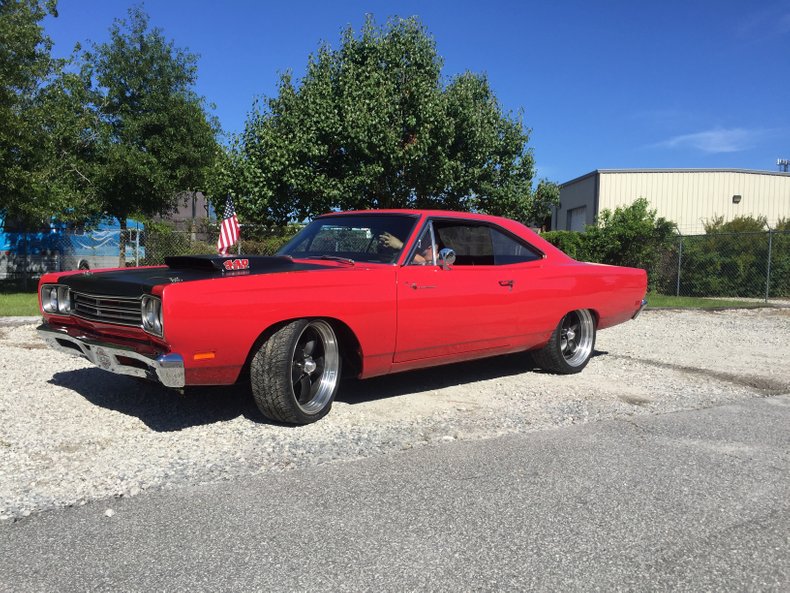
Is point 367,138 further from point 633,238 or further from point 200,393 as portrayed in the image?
point 200,393

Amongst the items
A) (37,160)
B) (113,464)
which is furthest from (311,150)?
(113,464)

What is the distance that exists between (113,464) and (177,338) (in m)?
0.76

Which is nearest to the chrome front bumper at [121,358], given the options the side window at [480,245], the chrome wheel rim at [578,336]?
the side window at [480,245]

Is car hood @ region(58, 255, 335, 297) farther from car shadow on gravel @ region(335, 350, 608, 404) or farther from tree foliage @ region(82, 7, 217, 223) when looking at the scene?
tree foliage @ region(82, 7, 217, 223)

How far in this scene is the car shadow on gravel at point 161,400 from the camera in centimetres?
455

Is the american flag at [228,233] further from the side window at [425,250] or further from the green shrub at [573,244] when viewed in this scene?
the side window at [425,250]

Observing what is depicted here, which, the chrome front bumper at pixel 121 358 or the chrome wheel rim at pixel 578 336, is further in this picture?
the chrome wheel rim at pixel 578 336

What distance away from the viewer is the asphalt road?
96.4 inches

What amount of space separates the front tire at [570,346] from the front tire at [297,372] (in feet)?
8.42

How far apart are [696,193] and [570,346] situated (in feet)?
86.1

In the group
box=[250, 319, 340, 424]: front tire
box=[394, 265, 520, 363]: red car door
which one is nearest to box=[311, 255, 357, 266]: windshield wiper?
box=[394, 265, 520, 363]: red car door

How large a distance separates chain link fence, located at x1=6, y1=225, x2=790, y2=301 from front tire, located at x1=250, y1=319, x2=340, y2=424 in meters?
12.2

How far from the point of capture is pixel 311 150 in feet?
58.1

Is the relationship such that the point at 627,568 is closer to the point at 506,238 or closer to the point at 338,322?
the point at 338,322
